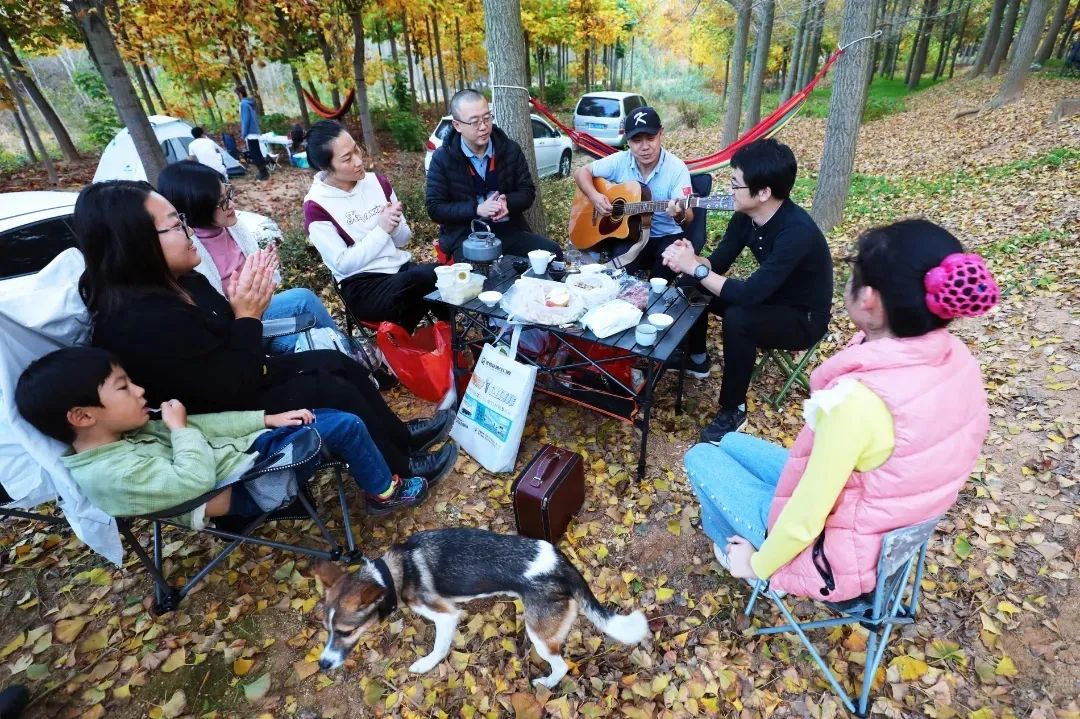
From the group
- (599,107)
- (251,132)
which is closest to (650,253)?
(599,107)

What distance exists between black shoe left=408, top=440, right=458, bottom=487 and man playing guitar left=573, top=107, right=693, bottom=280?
1.98 meters

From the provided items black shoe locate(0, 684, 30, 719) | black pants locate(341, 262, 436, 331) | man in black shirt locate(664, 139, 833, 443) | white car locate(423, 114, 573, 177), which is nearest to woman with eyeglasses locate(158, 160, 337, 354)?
black pants locate(341, 262, 436, 331)

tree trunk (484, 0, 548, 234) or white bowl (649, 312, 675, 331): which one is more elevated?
tree trunk (484, 0, 548, 234)

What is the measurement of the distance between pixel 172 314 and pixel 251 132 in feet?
34.5

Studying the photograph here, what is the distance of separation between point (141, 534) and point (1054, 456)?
4656 mm

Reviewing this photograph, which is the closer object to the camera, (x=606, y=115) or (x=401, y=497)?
(x=401, y=497)

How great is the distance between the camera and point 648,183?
3.77m

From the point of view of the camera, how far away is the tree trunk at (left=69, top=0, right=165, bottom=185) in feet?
12.1

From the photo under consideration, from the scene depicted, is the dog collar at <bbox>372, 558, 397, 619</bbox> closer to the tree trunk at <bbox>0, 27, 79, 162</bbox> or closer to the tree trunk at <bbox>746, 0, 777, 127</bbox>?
the tree trunk at <bbox>0, 27, 79, 162</bbox>

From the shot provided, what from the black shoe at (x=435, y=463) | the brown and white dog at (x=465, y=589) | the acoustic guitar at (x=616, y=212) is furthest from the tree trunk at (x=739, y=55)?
the brown and white dog at (x=465, y=589)

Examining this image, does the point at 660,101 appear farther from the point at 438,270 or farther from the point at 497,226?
the point at 438,270

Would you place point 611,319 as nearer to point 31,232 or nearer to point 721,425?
point 721,425

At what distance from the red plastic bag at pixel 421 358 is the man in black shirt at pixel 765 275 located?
1.43 m

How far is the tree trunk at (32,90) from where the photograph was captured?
772 cm
